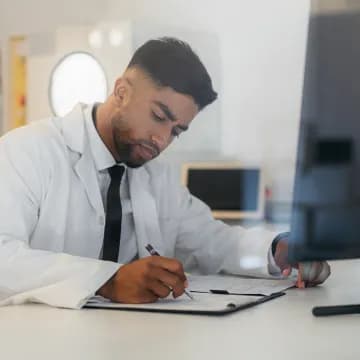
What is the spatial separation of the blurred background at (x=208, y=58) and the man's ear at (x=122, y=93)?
0.75ft

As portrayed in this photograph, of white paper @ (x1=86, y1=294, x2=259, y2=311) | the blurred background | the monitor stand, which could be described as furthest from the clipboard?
the blurred background

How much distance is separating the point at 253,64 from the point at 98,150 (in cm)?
66

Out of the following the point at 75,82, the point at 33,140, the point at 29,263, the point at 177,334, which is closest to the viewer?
the point at 177,334

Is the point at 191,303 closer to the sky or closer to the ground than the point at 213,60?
closer to the ground

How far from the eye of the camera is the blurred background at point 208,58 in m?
1.94

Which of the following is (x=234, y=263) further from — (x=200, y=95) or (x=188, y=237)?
(x=200, y=95)

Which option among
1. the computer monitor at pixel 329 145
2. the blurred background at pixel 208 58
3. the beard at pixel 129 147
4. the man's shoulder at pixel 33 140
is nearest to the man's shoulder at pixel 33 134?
the man's shoulder at pixel 33 140

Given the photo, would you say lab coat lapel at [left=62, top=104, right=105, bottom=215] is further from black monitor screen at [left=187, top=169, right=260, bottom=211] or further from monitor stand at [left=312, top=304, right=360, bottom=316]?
monitor stand at [left=312, top=304, right=360, bottom=316]

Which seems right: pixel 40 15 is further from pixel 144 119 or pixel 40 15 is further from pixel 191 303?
pixel 191 303

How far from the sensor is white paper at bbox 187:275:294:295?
131 centimetres

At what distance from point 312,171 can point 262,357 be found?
296 millimetres

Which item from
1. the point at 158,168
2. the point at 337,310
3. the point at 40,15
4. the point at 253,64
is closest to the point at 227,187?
the point at 158,168

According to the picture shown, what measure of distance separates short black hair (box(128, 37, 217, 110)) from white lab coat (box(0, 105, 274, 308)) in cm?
19

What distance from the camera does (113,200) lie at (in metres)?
1.55
